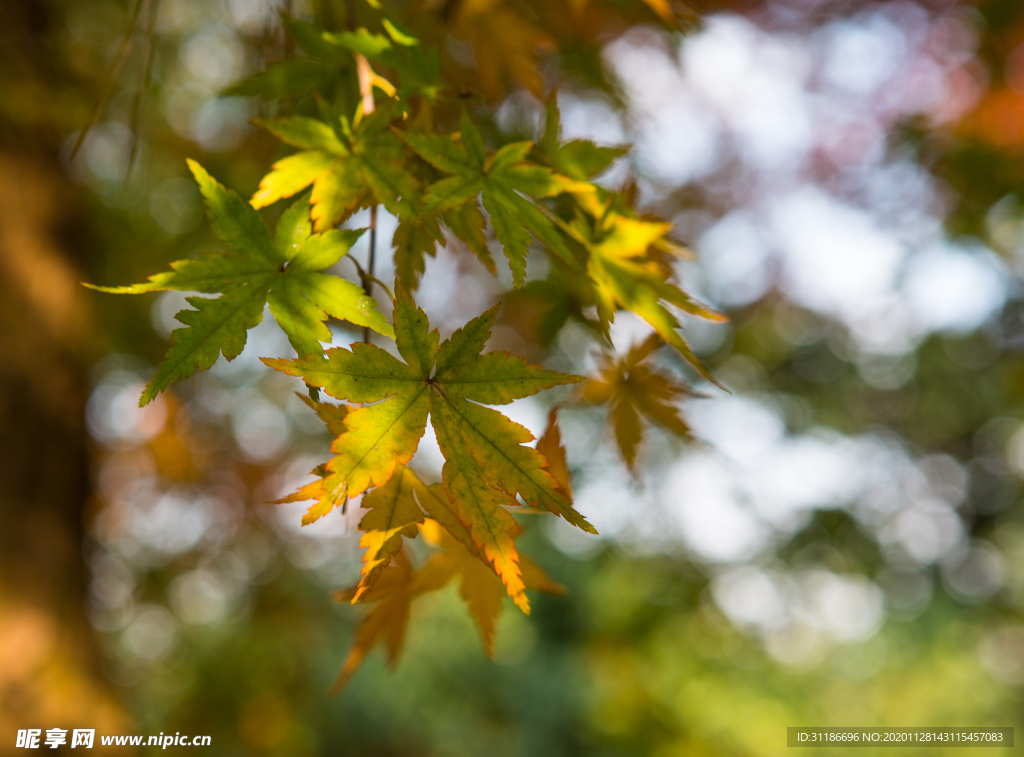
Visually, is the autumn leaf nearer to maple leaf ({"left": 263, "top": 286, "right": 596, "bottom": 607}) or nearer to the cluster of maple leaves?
the cluster of maple leaves

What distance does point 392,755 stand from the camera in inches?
175

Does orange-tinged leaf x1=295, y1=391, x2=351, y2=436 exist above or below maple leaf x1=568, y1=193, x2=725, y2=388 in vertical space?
below

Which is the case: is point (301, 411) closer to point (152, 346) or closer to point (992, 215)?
point (152, 346)

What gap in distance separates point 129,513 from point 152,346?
1484 mm

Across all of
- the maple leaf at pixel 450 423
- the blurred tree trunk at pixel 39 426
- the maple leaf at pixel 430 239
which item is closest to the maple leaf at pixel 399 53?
the maple leaf at pixel 430 239

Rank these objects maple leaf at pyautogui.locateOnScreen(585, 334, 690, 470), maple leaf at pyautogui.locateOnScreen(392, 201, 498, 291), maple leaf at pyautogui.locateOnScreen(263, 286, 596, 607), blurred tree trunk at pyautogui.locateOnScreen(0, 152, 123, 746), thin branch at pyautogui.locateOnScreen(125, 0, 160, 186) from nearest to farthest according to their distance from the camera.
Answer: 1. maple leaf at pyautogui.locateOnScreen(263, 286, 596, 607)
2. maple leaf at pyautogui.locateOnScreen(392, 201, 498, 291)
3. thin branch at pyautogui.locateOnScreen(125, 0, 160, 186)
4. maple leaf at pyautogui.locateOnScreen(585, 334, 690, 470)
5. blurred tree trunk at pyautogui.locateOnScreen(0, 152, 123, 746)

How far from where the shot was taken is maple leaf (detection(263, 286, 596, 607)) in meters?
0.42

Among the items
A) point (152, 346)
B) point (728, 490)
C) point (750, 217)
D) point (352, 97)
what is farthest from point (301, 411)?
point (352, 97)

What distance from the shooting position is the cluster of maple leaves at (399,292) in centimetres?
43

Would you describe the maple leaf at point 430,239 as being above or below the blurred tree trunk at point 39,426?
above

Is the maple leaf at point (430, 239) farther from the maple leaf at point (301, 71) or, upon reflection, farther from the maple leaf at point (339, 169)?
the maple leaf at point (301, 71)

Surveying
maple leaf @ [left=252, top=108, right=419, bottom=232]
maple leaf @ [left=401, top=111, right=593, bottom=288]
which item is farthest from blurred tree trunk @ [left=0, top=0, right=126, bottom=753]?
maple leaf @ [left=401, top=111, right=593, bottom=288]

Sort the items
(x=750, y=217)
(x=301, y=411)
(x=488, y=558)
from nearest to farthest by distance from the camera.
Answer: (x=488, y=558) < (x=750, y=217) < (x=301, y=411)

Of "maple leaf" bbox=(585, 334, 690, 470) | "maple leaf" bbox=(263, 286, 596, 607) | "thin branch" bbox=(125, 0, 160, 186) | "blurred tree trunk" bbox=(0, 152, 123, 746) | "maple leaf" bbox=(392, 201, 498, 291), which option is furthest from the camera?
"blurred tree trunk" bbox=(0, 152, 123, 746)
